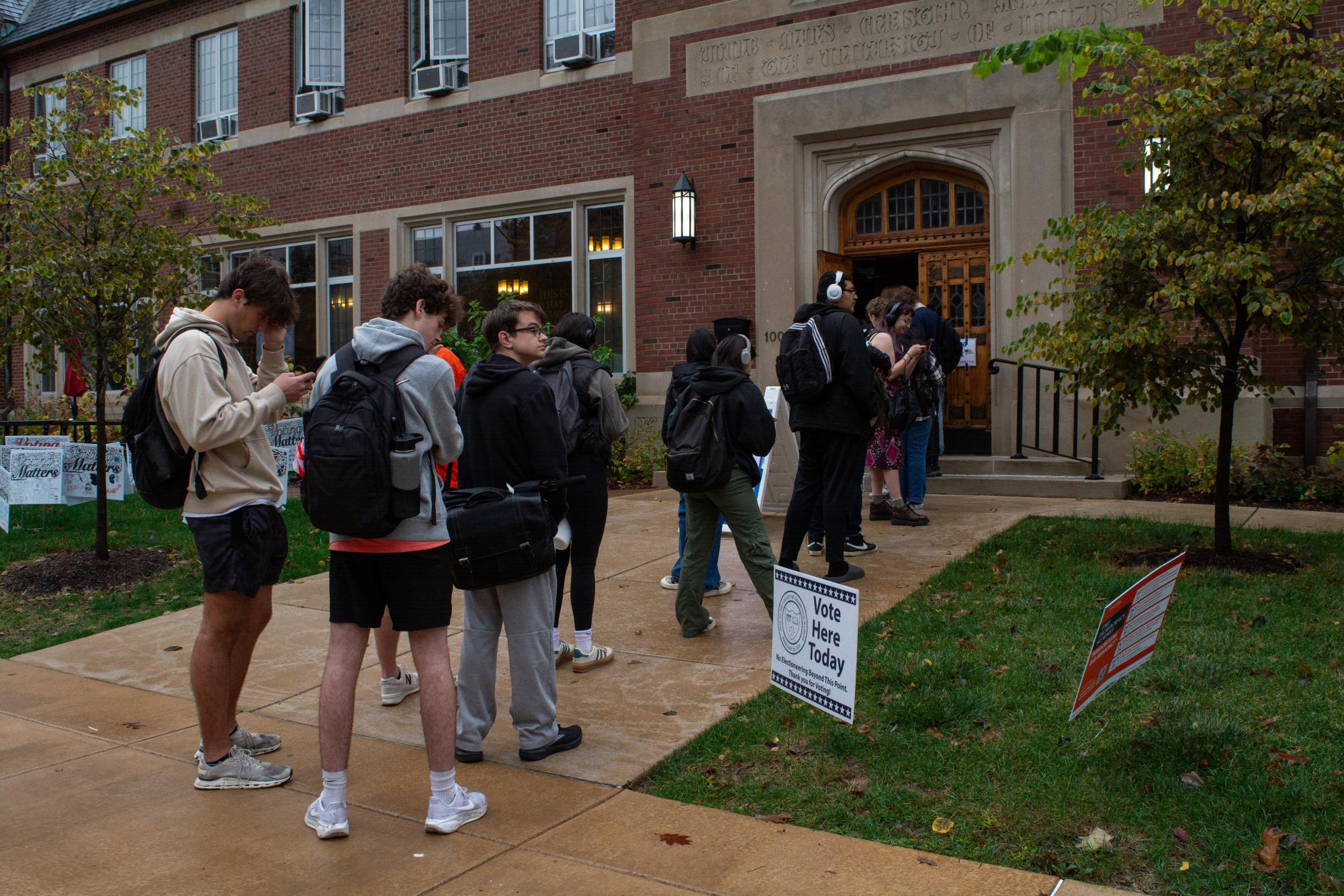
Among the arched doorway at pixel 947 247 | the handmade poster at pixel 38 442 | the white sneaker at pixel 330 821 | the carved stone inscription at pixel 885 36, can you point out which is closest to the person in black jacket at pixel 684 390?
the white sneaker at pixel 330 821

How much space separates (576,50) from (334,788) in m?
12.8

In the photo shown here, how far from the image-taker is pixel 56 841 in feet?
12.7

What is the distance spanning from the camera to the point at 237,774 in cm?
433

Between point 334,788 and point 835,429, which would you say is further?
point 835,429

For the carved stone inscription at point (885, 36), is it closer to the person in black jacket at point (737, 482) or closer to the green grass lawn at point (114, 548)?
the green grass lawn at point (114, 548)

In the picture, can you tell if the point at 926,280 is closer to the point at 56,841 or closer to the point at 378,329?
→ the point at 378,329

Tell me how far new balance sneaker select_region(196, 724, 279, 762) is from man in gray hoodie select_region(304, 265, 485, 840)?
3.08 ft

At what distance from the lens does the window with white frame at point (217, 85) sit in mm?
18844

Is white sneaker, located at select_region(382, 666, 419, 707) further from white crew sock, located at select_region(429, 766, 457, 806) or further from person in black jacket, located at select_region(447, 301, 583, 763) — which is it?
white crew sock, located at select_region(429, 766, 457, 806)

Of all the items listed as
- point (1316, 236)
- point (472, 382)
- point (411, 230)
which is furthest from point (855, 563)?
point (411, 230)

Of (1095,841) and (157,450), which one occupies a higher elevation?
(157,450)

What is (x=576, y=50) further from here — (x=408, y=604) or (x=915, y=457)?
(x=408, y=604)

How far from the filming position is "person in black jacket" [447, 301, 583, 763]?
4344 millimetres

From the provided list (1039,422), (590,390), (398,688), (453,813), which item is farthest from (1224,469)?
(453,813)
